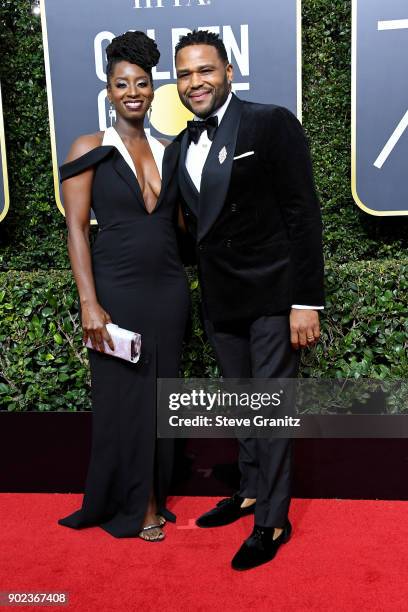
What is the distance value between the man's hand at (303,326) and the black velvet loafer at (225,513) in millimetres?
918

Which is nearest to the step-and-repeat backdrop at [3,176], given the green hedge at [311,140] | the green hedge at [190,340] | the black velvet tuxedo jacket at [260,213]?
the green hedge at [311,140]

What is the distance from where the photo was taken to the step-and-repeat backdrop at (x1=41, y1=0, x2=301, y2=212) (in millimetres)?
3666

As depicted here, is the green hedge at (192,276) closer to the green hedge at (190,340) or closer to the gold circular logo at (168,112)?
the green hedge at (190,340)

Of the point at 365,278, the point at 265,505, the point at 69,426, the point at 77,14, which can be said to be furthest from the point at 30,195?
the point at 265,505

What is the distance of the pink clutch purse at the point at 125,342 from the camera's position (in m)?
2.56

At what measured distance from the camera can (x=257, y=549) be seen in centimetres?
255

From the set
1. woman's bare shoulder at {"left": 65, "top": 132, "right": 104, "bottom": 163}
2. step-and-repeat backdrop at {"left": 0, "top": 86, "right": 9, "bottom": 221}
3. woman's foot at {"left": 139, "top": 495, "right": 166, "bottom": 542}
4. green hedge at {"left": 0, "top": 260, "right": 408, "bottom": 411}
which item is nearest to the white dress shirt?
woman's bare shoulder at {"left": 65, "top": 132, "right": 104, "bottom": 163}

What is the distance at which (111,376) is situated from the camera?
2738 millimetres

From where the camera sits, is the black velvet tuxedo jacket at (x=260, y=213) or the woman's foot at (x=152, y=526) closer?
the black velvet tuxedo jacket at (x=260, y=213)

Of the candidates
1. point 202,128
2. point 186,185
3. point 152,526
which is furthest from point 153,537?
point 202,128

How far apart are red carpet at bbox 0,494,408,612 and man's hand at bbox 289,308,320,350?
0.89m

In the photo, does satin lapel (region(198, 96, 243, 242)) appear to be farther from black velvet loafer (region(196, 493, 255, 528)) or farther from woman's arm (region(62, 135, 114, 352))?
black velvet loafer (region(196, 493, 255, 528))

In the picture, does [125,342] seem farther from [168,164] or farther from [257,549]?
[257,549]

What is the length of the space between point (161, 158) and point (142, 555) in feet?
5.46
